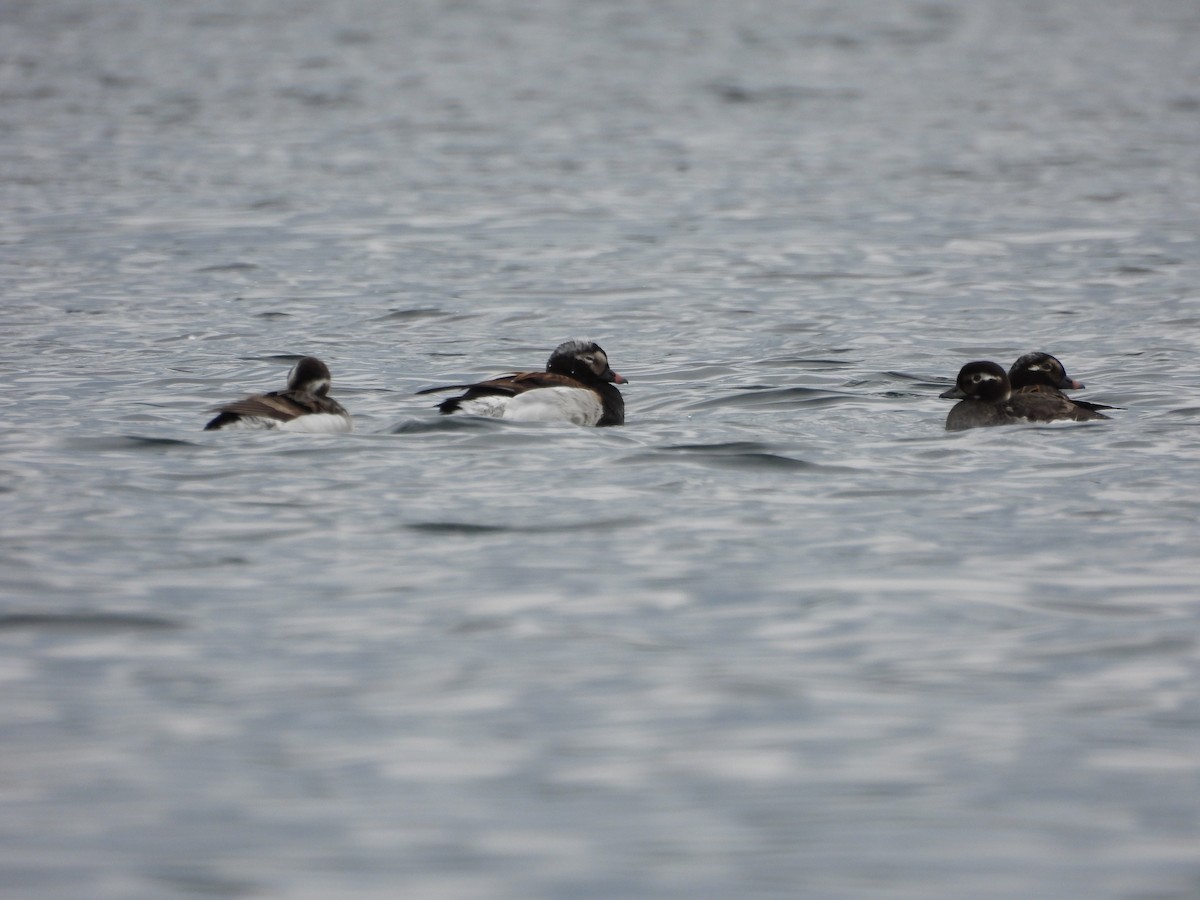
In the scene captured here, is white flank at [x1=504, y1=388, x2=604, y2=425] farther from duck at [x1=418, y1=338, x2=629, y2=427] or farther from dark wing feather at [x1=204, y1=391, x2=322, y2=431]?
dark wing feather at [x1=204, y1=391, x2=322, y2=431]

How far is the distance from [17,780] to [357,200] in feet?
66.1

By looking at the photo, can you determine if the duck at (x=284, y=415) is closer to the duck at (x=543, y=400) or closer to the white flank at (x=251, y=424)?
the white flank at (x=251, y=424)

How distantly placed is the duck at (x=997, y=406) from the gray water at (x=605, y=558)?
0.76 feet

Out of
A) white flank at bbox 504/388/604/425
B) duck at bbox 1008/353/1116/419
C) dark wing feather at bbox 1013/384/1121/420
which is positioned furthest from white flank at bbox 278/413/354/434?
duck at bbox 1008/353/1116/419

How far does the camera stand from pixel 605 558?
921 centimetres

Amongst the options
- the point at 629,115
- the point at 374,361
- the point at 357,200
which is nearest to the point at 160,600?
the point at 374,361

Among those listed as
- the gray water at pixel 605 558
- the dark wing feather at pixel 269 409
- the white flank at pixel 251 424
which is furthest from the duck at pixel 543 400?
the white flank at pixel 251 424

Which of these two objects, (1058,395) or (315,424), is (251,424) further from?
(1058,395)

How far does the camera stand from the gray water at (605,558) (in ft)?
19.9

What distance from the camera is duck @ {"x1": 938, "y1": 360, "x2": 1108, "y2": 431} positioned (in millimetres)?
12382

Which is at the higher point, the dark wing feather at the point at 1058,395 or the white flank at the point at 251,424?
the dark wing feather at the point at 1058,395

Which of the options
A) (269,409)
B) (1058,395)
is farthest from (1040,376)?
(269,409)

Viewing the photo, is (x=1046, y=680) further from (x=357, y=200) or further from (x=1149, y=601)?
(x=357, y=200)

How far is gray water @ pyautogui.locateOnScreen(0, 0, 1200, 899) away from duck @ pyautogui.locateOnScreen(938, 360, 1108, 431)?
0.76ft
